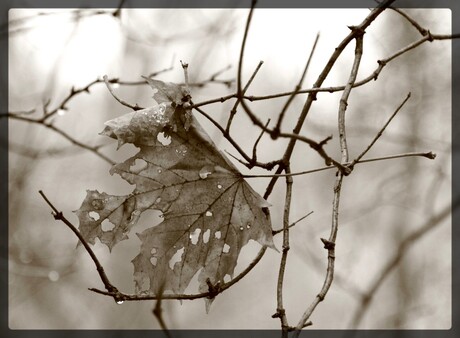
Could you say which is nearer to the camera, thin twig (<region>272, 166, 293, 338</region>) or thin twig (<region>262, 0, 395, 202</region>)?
thin twig (<region>272, 166, 293, 338</region>)

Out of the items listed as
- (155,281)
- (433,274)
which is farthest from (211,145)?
(433,274)

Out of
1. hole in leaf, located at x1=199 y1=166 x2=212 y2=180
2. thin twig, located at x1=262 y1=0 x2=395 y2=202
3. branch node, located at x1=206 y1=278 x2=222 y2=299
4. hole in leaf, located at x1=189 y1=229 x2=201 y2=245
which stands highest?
thin twig, located at x1=262 y1=0 x2=395 y2=202

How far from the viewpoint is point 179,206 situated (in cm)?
86

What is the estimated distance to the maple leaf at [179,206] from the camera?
85 cm

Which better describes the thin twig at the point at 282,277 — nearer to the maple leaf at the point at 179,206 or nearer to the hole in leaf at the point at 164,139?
the maple leaf at the point at 179,206

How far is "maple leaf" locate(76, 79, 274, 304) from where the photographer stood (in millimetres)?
851

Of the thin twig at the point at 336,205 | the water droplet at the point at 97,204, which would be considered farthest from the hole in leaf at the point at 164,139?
the thin twig at the point at 336,205

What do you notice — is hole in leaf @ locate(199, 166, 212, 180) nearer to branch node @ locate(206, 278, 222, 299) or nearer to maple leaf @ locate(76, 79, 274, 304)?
maple leaf @ locate(76, 79, 274, 304)

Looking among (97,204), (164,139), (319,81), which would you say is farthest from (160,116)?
(319,81)

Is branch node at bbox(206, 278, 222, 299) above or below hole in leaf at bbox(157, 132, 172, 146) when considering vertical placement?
below

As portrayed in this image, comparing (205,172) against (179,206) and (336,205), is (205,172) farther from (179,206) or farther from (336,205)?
(336,205)

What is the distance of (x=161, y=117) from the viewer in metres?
0.85

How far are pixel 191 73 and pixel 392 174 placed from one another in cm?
170

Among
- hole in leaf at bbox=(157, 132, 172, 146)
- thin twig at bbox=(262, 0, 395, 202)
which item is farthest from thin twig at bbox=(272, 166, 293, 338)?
hole in leaf at bbox=(157, 132, 172, 146)
